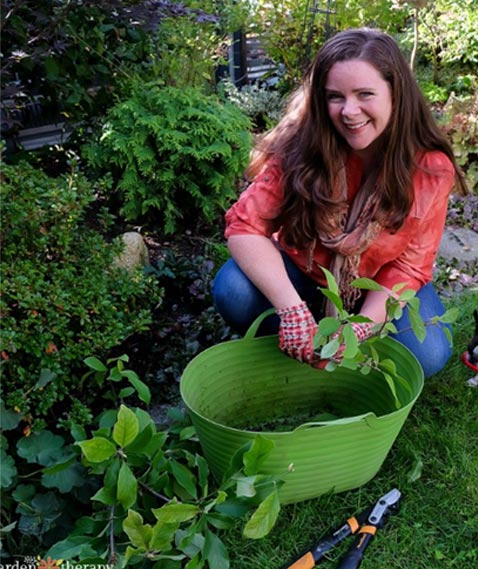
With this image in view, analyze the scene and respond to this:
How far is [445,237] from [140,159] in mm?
1703

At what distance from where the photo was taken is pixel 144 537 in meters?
1.22

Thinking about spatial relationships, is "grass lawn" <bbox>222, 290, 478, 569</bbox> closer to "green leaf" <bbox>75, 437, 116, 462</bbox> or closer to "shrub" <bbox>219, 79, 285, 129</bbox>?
"green leaf" <bbox>75, 437, 116, 462</bbox>

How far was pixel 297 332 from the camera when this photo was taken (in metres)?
1.66

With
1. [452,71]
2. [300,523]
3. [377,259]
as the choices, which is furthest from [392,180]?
[452,71]

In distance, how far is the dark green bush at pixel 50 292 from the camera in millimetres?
1517

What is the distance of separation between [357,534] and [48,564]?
0.81 meters

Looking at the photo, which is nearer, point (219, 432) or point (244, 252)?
point (219, 432)

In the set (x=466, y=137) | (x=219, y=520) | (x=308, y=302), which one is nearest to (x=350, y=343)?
(x=219, y=520)

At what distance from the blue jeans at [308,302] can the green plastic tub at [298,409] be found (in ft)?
0.51

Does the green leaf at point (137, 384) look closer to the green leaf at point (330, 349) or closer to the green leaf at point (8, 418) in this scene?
the green leaf at point (8, 418)

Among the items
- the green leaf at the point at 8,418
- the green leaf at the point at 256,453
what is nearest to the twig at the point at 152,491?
the green leaf at the point at 256,453

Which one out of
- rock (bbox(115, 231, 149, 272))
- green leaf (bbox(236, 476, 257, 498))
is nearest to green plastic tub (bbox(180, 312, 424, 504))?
green leaf (bbox(236, 476, 257, 498))

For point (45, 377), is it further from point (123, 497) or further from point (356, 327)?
point (356, 327)

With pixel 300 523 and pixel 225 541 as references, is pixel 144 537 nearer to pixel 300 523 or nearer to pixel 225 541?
pixel 225 541
